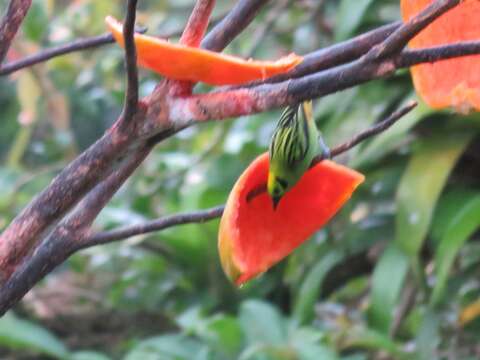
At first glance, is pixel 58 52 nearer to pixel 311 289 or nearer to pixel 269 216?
pixel 269 216

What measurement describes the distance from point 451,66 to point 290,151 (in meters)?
0.09

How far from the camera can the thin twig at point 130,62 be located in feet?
1.10

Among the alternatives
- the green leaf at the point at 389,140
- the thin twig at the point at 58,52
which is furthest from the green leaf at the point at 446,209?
the thin twig at the point at 58,52

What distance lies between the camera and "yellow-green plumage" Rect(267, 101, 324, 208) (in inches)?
15.8

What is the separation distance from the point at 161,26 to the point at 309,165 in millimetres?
1559

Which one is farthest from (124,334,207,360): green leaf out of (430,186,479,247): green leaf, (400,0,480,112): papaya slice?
(400,0,480,112): papaya slice

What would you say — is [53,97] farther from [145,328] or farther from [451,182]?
[451,182]

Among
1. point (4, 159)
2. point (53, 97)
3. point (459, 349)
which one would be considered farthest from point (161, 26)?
point (459, 349)

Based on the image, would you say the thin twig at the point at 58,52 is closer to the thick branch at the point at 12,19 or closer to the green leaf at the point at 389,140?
the thick branch at the point at 12,19

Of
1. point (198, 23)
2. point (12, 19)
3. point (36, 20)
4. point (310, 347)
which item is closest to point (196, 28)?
point (198, 23)

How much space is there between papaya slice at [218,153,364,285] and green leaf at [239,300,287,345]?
64 cm

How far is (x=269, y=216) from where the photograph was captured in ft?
1.40

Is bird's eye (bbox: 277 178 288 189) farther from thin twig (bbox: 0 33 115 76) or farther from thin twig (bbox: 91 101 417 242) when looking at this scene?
thin twig (bbox: 0 33 115 76)

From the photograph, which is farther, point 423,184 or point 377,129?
point 423,184
